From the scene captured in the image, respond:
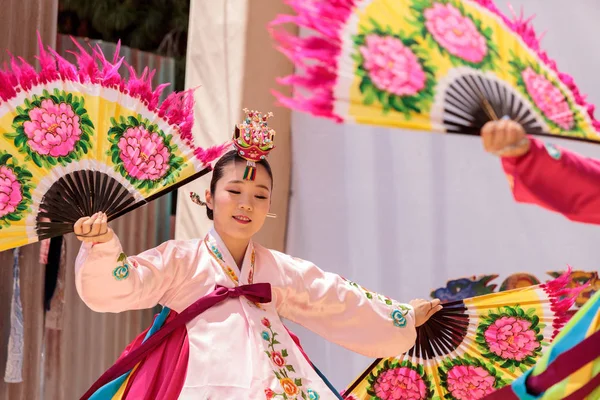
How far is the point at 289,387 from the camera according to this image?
213cm

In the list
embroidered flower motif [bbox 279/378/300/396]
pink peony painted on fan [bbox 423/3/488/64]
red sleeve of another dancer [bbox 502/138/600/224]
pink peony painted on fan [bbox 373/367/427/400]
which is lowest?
pink peony painted on fan [bbox 373/367/427/400]

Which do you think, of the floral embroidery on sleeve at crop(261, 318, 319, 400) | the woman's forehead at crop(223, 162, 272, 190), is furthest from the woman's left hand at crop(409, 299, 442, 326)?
the woman's forehead at crop(223, 162, 272, 190)

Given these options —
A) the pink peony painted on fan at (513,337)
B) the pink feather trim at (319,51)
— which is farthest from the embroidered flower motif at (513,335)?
the pink feather trim at (319,51)

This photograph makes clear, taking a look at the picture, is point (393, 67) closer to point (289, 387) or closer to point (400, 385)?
point (289, 387)

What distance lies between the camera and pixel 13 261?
3.62 meters

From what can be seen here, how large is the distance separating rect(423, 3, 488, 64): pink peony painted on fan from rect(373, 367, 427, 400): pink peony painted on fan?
45.9 inches

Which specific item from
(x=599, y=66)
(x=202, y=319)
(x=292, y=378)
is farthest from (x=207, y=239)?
(x=599, y=66)

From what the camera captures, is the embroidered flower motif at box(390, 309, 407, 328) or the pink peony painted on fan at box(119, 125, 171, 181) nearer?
the pink peony painted on fan at box(119, 125, 171, 181)

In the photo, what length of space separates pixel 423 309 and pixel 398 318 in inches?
3.5

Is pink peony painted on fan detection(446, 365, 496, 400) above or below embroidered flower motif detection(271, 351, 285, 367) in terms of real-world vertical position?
below

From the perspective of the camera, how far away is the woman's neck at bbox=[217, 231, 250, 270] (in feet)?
7.69

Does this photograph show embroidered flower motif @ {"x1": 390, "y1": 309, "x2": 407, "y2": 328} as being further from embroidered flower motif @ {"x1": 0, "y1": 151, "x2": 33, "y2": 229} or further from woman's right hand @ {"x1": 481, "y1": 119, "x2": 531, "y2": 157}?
embroidered flower motif @ {"x1": 0, "y1": 151, "x2": 33, "y2": 229}

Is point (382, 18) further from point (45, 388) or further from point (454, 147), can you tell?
point (45, 388)

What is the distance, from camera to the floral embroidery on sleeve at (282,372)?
83.1 inches
